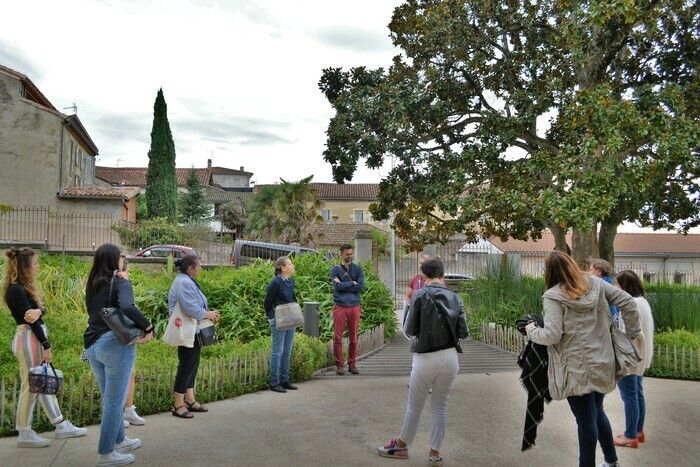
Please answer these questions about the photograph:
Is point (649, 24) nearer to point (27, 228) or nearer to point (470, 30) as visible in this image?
point (470, 30)

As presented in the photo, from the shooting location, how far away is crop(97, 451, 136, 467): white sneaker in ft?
15.9

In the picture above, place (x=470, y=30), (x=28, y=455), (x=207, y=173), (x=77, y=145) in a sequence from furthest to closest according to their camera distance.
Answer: (x=207, y=173) → (x=77, y=145) → (x=470, y=30) → (x=28, y=455)

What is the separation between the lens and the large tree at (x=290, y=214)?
3184 cm

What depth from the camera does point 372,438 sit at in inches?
229

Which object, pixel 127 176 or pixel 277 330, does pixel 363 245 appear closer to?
pixel 277 330

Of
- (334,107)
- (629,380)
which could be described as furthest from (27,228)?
(629,380)

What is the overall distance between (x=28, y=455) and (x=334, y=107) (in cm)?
1410

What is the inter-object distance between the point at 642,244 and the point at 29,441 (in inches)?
1799

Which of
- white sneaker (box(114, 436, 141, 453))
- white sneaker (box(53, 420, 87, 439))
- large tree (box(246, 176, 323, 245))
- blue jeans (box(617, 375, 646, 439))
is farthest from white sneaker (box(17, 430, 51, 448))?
large tree (box(246, 176, 323, 245))

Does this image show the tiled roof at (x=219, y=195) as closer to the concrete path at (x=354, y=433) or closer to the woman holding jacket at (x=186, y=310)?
the concrete path at (x=354, y=433)

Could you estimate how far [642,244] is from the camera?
44.6 meters

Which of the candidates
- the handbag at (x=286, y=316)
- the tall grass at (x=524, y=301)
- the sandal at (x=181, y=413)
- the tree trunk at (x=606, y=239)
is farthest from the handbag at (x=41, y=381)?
the tree trunk at (x=606, y=239)

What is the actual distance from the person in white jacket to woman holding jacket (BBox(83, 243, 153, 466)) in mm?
4082

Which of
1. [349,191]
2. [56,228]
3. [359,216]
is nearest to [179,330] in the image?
[56,228]
